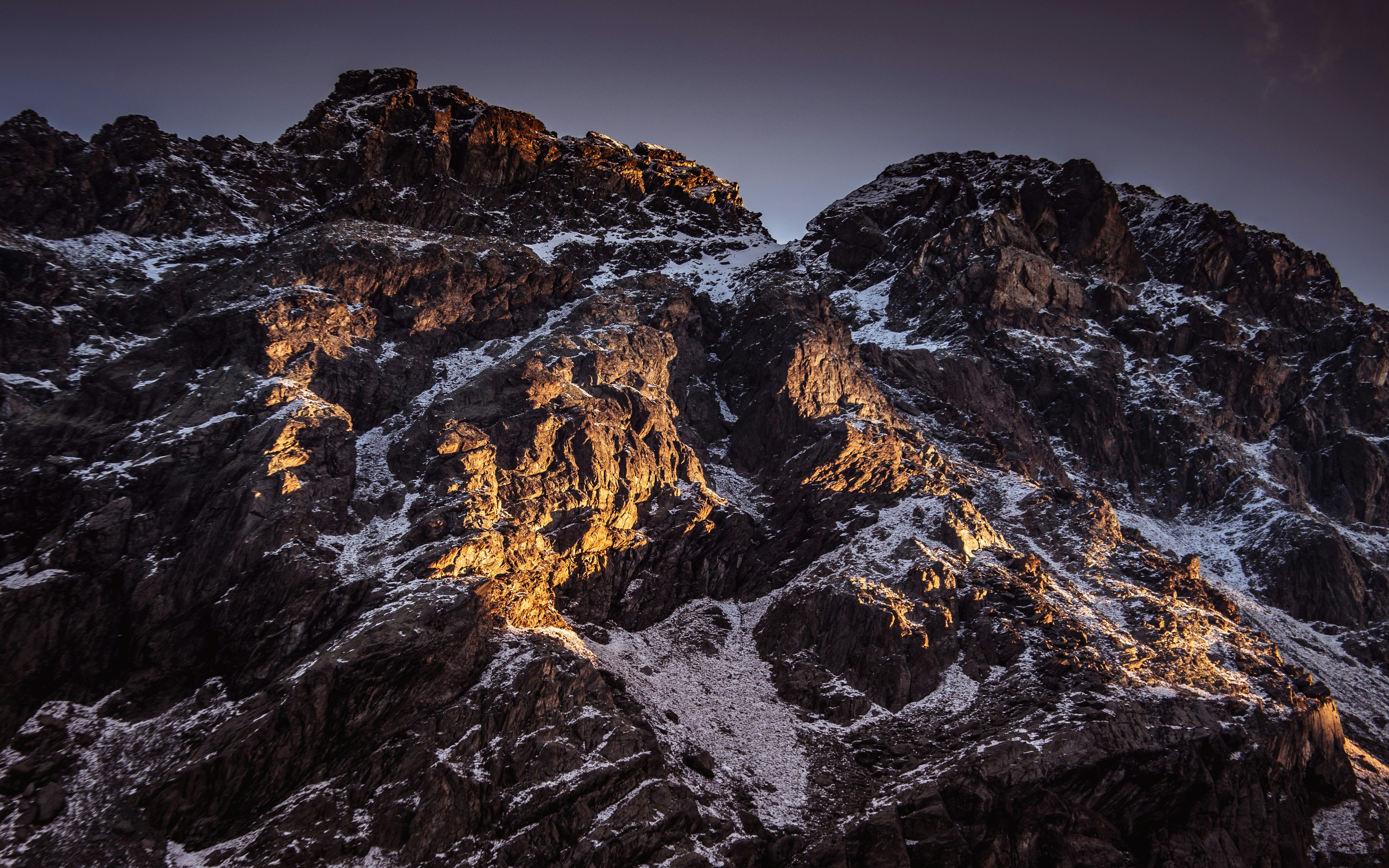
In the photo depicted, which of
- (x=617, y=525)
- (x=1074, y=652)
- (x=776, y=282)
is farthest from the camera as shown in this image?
(x=776, y=282)

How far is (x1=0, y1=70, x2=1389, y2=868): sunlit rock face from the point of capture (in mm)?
34094

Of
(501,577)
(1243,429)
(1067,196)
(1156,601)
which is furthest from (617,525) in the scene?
(1067,196)

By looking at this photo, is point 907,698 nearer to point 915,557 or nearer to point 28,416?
point 915,557

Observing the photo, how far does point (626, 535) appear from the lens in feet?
163

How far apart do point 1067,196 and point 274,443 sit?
3310 inches

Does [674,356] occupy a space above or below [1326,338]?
below

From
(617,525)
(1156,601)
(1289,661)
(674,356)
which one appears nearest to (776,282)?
(674,356)

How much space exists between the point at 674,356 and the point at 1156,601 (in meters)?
37.4

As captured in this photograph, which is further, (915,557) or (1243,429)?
(1243,429)

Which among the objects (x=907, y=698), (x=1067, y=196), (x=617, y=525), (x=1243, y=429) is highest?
(x=1067, y=196)

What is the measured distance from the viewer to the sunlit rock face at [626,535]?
34094 millimetres

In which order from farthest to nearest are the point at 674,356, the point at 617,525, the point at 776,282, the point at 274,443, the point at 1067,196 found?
the point at 1067,196 → the point at 776,282 → the point at 674,356 → the point at 617,525 → the point at 274,443

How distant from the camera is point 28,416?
152ft

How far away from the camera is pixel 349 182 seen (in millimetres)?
78438
